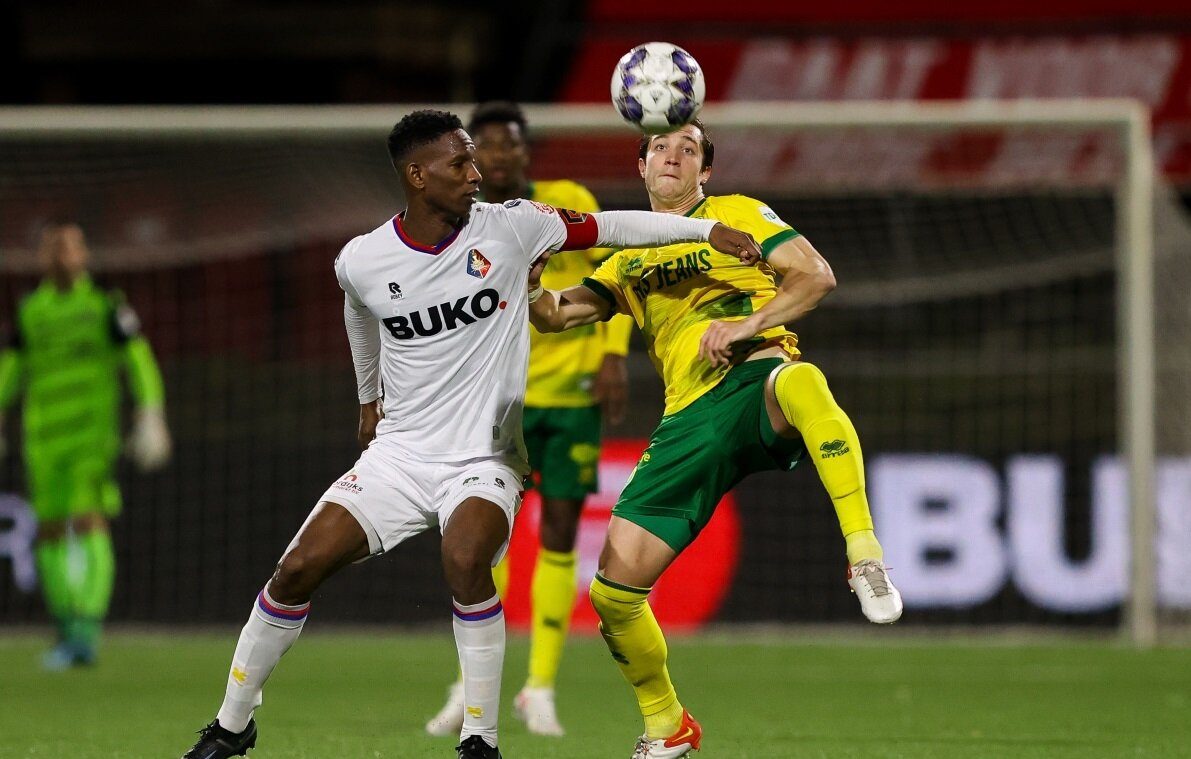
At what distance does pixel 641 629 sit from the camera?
5.80 meters

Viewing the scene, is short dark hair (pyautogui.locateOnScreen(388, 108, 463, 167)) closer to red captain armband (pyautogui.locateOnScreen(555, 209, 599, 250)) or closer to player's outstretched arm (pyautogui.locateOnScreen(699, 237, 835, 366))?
red captain armband (pyautogui.locateOnScreen(555, 209, 599, 250))

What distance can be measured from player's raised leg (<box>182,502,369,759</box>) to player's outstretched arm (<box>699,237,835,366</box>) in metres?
1.19

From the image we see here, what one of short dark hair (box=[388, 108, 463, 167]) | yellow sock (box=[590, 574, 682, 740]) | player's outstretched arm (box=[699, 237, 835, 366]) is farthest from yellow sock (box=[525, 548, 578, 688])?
short dark hair (box=[388, 108, 463, 167])

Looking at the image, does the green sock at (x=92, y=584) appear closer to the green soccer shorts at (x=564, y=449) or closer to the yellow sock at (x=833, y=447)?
the green soccer shorts at (x=564, y=449)

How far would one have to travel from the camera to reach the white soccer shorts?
549 centimetres

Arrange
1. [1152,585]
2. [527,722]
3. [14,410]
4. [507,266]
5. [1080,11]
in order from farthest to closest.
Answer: [1080,11] → [14,410] → [1152,585] → [527,722] → [507,266]

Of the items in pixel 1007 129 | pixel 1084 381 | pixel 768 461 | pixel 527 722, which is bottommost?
pixel 527 722

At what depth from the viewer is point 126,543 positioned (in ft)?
39.8

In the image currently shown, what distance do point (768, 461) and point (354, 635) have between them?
6.61 metres

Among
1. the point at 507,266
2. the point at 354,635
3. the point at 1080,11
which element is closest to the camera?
the point at 507,266

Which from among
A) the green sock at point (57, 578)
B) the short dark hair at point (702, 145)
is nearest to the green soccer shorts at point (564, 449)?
the short dark hair at point (702, 145)

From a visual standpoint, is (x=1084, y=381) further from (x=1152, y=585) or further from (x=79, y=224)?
(x=79, y=224)

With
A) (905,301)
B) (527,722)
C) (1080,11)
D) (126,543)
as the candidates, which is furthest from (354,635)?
(1080,11)

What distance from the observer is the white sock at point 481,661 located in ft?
17.6
